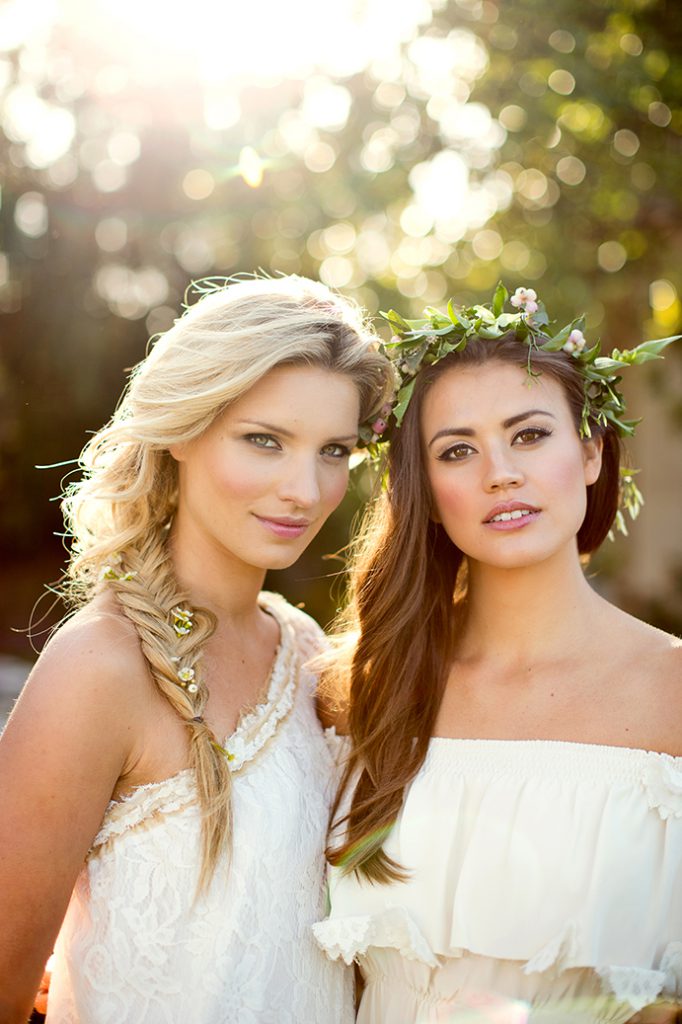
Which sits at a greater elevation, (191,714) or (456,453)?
(456,453)

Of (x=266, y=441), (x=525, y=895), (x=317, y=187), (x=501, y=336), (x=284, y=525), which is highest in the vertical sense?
(x=317, y=187)

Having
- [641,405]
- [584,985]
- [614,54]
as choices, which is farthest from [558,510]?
[641,405]

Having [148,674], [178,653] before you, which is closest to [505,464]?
[178,653]

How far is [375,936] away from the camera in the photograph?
10.3ft

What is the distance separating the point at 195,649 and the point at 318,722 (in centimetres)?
67

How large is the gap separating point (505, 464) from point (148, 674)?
1277 mm

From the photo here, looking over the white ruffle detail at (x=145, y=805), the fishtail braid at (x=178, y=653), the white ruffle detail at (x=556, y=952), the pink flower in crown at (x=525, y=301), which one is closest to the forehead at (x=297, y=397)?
the fishtail braid at (x=178, y=653)

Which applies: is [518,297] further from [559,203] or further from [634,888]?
[559,203]

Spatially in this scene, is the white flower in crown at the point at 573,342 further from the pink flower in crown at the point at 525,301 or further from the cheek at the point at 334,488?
the cheek at the point at 334,488

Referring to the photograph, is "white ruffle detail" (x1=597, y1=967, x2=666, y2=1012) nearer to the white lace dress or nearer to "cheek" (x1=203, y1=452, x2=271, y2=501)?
the white lace dress

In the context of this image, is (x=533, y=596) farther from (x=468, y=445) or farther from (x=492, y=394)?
(x=492, y=394)

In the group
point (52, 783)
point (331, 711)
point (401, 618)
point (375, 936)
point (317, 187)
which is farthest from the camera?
point (317, 187)

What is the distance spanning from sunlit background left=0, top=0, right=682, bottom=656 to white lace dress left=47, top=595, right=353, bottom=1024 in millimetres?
5359

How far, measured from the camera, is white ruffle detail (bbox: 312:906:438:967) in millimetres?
3090
